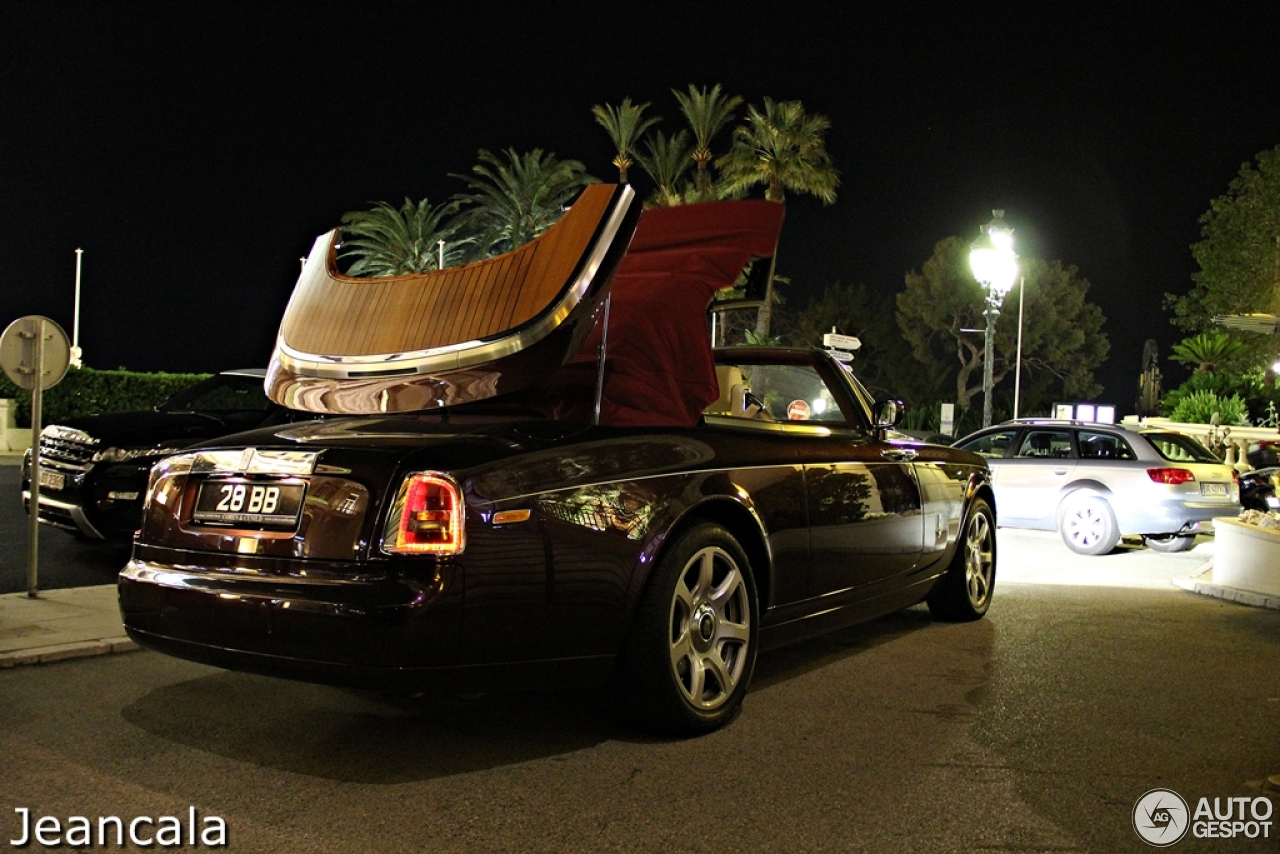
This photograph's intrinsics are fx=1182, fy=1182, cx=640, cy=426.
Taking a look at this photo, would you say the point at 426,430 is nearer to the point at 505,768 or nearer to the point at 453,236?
the point at 505,768

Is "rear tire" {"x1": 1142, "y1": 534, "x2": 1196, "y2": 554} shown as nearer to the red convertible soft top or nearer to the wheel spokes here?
the red convertible soft top

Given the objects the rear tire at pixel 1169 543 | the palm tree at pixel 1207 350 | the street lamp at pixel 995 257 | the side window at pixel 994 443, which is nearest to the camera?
the rear tire at pixel 1169 543

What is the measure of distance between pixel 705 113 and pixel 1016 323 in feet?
124

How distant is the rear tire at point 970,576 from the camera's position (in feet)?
24.9

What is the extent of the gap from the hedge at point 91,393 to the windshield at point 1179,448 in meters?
22.8

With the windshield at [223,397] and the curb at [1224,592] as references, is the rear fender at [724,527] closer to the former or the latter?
the curb at [1224,592]

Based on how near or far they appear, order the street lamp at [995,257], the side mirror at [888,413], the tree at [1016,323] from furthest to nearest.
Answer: the tree at [1016,323] < the street lamp at [995,257] < the side mirror at [888,413]

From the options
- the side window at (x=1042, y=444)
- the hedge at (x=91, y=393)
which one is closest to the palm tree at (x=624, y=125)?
the hedge at (x=91, y=393)

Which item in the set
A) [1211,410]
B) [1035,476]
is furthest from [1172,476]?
[1211,410]

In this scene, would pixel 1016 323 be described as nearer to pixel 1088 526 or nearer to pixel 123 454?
pixel 1088 526

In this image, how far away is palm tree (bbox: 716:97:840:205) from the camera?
129 ft

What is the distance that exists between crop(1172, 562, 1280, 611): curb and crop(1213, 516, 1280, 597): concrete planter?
67mm

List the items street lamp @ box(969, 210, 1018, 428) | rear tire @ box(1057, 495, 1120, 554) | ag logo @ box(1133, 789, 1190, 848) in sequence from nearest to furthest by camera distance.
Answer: ag logo @ box(1133, 789, 1190, 848), rear tire @ box(1057, 495, 1120, 554), street lamp @ box(969, 210, 1018, 428)

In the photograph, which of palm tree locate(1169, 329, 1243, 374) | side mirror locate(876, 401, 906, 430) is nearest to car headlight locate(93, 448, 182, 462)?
side mirror locate(876, 401, 906, 430)
